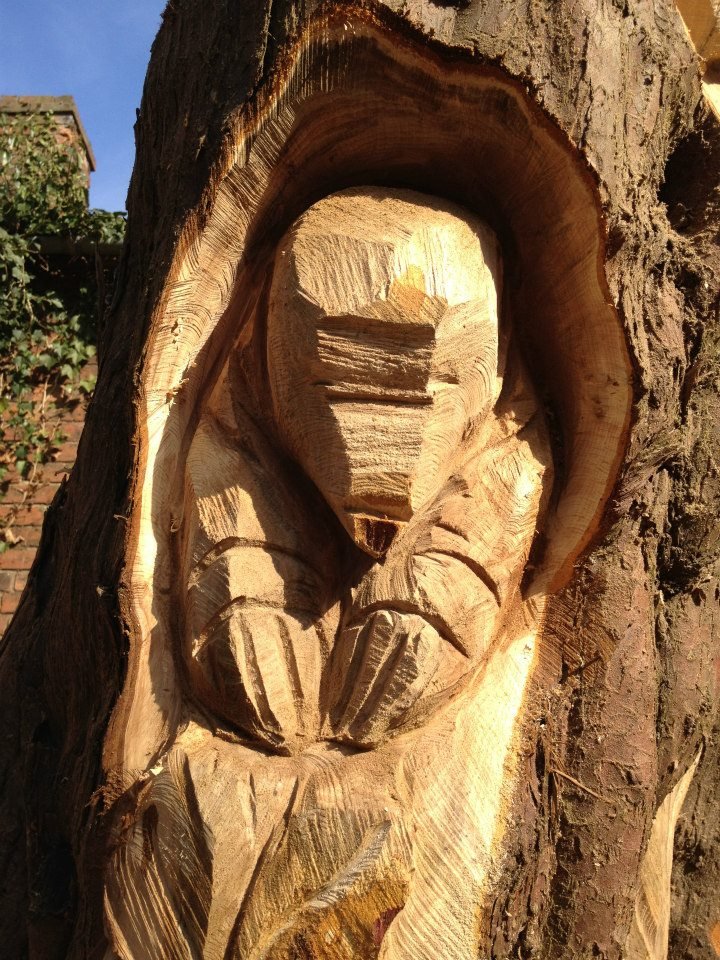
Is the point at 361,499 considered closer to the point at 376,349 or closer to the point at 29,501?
the point at 376,349

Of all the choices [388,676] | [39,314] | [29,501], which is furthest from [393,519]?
[39,314]

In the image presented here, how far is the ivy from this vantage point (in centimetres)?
448

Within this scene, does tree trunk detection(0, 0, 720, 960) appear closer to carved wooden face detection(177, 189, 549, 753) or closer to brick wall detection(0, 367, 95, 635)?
carved wooden face detection(177, 189, 549, 753)

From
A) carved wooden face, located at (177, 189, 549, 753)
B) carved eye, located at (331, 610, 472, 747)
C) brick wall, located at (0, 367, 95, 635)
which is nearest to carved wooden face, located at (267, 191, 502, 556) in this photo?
carved wooden face, located at (177, 189, 549, 753)

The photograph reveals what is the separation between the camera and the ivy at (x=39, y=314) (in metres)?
4.48

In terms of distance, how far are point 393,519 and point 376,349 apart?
0.21 meters

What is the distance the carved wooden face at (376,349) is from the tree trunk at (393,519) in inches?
0.5

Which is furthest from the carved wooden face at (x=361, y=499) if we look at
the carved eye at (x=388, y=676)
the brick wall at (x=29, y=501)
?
the brick wall at (x=29, y=501)

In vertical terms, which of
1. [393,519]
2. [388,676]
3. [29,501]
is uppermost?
[29,501]

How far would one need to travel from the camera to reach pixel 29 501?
451 centimetres

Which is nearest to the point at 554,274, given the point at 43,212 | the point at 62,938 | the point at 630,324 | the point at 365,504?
the point at 630,324

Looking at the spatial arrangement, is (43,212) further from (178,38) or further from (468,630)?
(468,630)

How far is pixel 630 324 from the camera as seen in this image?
1286 millimetres

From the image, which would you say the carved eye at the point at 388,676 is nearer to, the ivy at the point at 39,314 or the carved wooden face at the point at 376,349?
the carved wooden face at the point at 376,349
